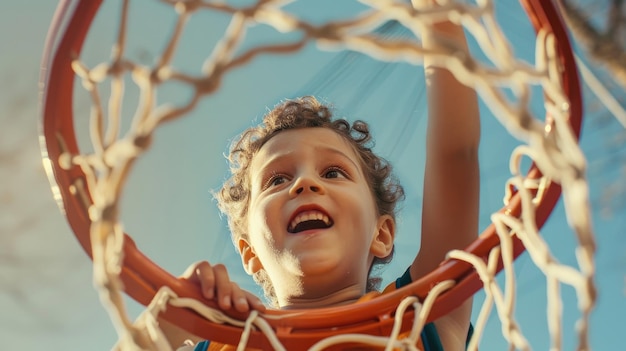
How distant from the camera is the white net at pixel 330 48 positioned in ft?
2.85

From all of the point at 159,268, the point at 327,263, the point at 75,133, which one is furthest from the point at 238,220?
the point at 75,133

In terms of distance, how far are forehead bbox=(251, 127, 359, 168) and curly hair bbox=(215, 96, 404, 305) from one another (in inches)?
1.0

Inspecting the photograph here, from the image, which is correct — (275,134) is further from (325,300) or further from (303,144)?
(325,300)

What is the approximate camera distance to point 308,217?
137 centimetres

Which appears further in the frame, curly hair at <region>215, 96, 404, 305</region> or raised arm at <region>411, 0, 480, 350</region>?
curly hair at <region>215, 96, 404, 305</region>

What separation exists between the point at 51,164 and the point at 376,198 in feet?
2.14

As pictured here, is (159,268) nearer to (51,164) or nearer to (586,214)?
(51,164)

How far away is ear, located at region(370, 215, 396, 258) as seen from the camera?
151 centimetres

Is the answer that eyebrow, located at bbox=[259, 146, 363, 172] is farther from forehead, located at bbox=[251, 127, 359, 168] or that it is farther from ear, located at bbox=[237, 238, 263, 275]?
ear, located at bbox=[237, 238, 263, 275]

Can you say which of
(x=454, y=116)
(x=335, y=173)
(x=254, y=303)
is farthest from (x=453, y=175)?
(x=254, y=303)

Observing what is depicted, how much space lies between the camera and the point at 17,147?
254cm

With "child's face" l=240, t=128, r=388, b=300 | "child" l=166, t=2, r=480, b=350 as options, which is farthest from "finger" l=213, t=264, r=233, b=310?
"child's face" l=240, t=128, r=388, b=300

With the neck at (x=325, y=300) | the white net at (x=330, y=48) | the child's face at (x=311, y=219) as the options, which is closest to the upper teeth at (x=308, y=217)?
the child's face at (x=311, y=219)

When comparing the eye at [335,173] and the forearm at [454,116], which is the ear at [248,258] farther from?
the forearm at [454,116]
